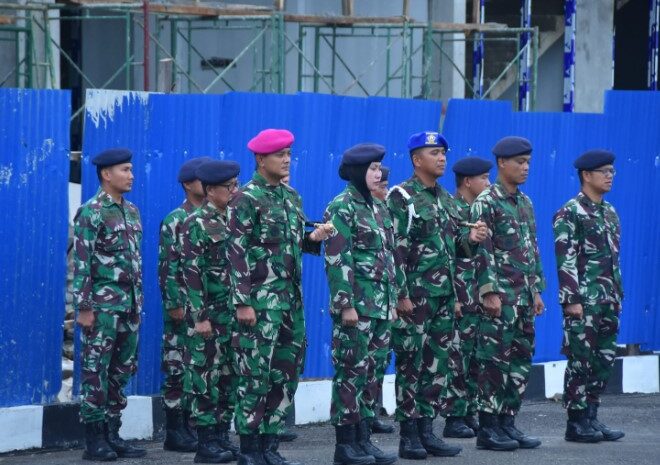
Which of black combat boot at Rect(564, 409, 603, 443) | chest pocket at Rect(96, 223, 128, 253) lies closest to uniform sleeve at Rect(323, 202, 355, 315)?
chest pocket at Rect(96, 223, 128, 253)

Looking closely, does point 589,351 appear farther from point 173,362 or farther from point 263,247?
point 173,362

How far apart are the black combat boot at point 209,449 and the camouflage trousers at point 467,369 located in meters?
2.00

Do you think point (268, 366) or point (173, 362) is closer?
point (268, 366)

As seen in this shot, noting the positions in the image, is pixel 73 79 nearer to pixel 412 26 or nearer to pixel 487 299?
pixel 412 26

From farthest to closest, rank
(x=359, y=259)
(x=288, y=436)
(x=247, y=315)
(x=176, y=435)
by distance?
(x=288, y=436) < (x=176, y=435) < (x=359, y=259) < (x=247, y=315)

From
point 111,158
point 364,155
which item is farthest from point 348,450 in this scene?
point 111,158

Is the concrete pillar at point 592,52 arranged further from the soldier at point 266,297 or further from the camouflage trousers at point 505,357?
the soldier at point 266,297

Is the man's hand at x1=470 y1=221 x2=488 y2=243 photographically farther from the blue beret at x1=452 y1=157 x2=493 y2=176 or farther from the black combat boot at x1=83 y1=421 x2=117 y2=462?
the black combat boot at x1=83 y1=421 x2=117 y2=462

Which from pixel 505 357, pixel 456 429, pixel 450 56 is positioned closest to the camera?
pixel 505 357

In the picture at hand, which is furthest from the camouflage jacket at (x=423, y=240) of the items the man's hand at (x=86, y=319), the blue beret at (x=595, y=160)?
the man's hand at (x=86, y=319)

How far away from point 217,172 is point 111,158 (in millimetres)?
708

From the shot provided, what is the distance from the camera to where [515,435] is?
32.6ft

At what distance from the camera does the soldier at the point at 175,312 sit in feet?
32.6

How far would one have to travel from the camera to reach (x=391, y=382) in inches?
468
